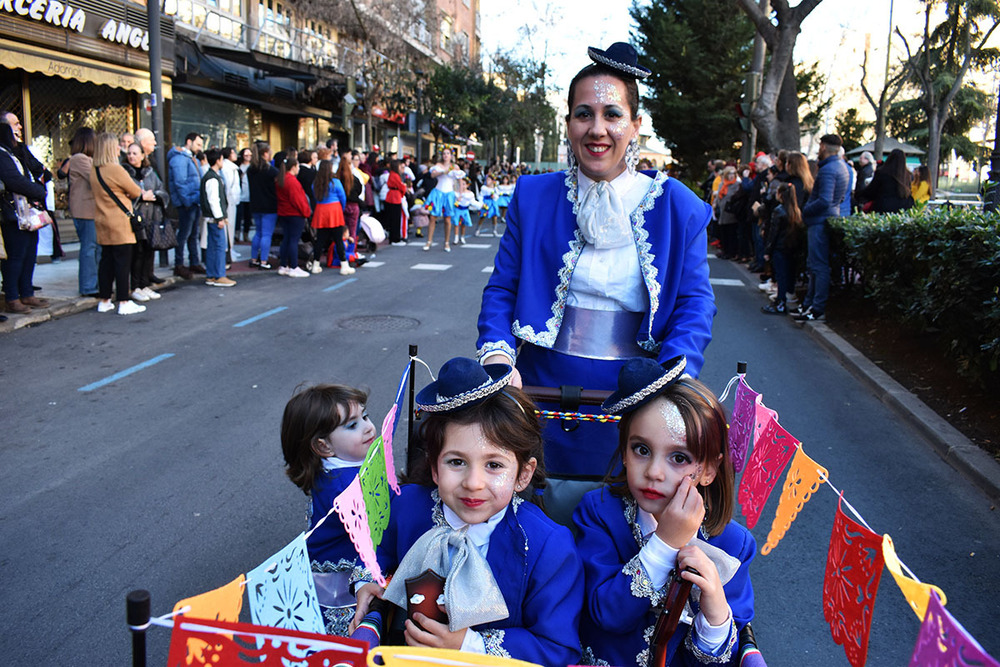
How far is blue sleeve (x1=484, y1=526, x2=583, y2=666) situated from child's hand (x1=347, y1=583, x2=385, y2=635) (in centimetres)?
40

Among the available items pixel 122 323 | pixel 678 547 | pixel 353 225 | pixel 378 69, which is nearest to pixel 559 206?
pixel 678 547

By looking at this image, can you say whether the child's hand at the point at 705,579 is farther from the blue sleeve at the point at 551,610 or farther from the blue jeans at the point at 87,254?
the blue jeans at the point at 87,254

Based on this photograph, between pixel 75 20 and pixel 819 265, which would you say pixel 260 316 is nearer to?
pixel 819 265

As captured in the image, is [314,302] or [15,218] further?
[314,302]

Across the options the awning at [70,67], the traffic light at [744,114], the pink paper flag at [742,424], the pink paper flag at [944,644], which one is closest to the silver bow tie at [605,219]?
the pink paper flag at [742,424]

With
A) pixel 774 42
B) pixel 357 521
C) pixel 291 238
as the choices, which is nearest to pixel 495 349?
pixel 357 521

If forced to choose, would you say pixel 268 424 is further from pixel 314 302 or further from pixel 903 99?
pixel 903 99

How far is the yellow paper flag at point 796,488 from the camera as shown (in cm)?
211

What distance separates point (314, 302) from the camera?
35.3ft

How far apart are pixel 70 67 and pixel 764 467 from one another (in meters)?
15.8

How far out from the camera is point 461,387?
2.07 m

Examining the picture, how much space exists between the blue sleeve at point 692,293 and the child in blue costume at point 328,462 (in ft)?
3.88

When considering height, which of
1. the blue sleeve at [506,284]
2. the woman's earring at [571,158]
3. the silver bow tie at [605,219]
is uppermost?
the woman's earring at [571,158]

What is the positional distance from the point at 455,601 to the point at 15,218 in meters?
8.36
